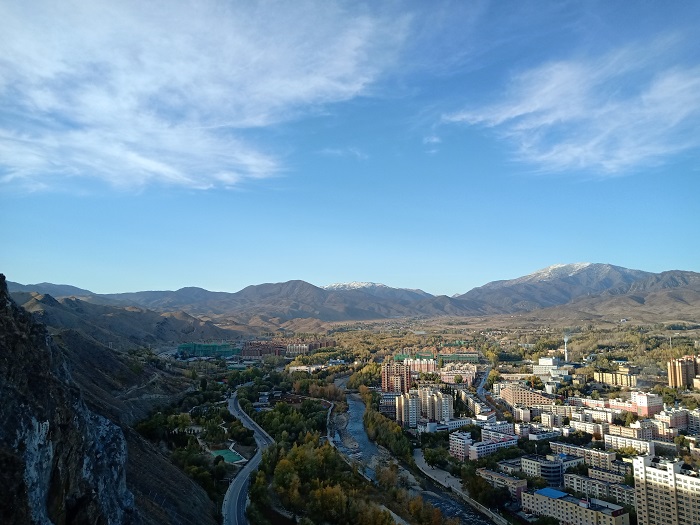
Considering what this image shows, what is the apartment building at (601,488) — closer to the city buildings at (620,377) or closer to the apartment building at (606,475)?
the apartment building at (606,475)

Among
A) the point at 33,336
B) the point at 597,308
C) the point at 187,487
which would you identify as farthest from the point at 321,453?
the point at 597,308

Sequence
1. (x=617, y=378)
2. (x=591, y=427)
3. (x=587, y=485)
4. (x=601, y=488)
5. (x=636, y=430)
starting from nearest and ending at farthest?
(x=601, y=488) → (x=587, y=485) → (x=636, y=430) → (x=591, y=427) → (x=617, y=378)

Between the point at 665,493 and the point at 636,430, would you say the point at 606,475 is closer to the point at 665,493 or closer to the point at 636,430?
the point at 665,493

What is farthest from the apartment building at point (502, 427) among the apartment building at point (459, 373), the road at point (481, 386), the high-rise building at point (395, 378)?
the apartment building at point (459, 373)

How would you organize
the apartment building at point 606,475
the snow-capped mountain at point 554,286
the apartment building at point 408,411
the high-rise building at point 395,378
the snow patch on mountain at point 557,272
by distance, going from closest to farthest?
the apartment building at point 606,475 → the apartment building at point 408,411 → the high-rise building at point 395,378 → the snow-capped mountain at point 554,286 → the snow patch on mountain at point 557,272

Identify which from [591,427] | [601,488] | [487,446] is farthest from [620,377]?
[601,488]

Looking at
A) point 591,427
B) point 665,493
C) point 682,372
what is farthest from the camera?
point 682,372
